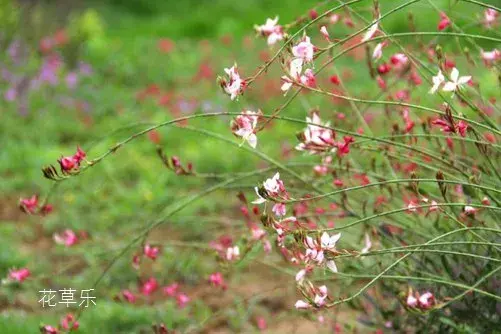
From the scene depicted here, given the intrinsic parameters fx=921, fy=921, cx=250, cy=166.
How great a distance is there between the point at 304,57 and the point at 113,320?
6.31 ft

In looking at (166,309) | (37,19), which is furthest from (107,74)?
(166,309)

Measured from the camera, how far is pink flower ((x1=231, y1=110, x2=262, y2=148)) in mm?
2418

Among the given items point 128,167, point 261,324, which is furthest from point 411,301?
point 128,167

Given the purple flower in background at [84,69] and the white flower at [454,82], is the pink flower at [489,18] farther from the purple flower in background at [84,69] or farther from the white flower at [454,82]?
the purple flower in background at [84,69]

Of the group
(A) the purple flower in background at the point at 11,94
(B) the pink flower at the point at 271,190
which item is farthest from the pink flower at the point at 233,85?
(A) the purple flower in background at the point at 11,94

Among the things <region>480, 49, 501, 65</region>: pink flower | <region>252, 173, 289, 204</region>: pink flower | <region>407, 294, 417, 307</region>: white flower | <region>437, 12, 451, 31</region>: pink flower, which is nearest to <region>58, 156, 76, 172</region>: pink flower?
<region>252, 173, 289, 204</region>: pink flower

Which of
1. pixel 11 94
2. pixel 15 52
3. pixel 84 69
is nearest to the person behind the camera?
pixel 11 94

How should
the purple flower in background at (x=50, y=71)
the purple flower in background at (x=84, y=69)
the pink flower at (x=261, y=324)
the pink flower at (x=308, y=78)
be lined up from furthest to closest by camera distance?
the purple flower in background at (x=84, y=69) < the purple flower in background at (x=50, y=71) < the pink flower at (x=261, y=324) < the pink flower at (x=308, y=78)

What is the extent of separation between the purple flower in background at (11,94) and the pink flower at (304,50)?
5.89 meters

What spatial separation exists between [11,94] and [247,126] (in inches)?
231

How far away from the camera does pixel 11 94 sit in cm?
790

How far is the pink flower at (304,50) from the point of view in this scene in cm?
226

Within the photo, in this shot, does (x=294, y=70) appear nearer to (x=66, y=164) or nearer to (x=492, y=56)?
(x=66, y=164)

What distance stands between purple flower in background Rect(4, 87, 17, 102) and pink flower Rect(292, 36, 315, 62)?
19.3 feet
